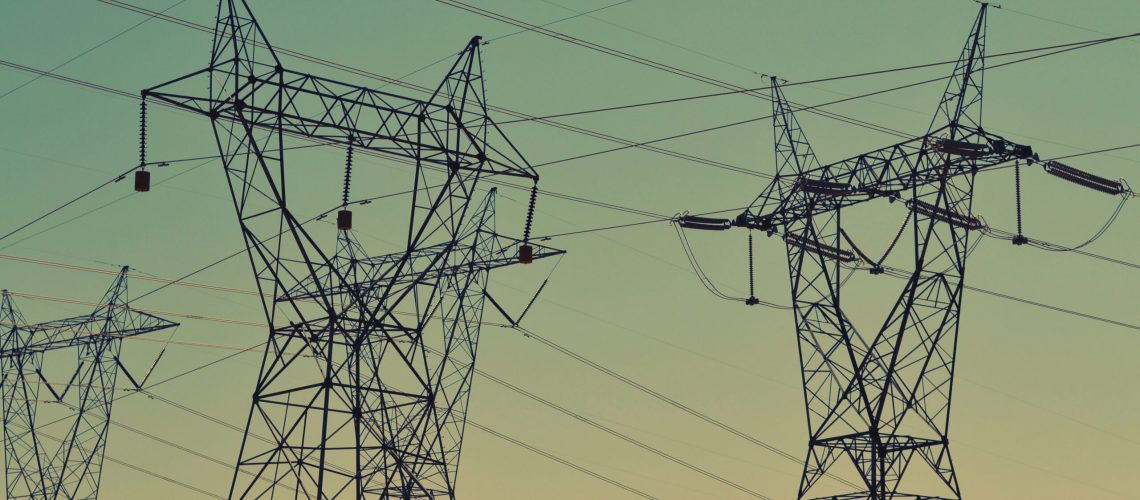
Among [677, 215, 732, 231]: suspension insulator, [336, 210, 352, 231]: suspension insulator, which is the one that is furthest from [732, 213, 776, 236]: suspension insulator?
[336, 210, 352, 231]: suspension insulator

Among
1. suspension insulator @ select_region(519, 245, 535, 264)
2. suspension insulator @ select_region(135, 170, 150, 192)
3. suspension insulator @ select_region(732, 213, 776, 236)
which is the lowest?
A: suspension insulator @ select_region(135, 170, 150, 192)

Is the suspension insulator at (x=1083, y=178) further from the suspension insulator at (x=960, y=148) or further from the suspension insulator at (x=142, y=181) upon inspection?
the suspension insulator at (x=142, y=181)

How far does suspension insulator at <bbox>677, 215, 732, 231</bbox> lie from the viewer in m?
35.8

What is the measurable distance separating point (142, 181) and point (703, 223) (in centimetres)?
1431

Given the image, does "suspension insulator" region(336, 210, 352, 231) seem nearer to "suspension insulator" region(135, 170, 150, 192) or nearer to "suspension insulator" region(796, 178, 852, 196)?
"suspension insulator" region(135, 170, 150, 192)

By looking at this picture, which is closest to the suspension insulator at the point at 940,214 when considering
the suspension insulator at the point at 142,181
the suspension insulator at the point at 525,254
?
the suspension insulator at the point at 525,254

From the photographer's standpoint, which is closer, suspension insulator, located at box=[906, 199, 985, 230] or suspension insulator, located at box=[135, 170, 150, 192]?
suspension insulator, located at box=[135, 170, 150, 192]

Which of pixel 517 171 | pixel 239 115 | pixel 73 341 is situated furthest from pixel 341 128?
pixel 73 341

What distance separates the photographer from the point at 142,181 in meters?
26.2

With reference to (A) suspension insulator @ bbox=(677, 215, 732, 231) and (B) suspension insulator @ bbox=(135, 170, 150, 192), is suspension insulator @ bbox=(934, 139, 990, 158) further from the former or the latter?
(B) suspension insulator @ bbox=(135, 170, 150, 192)

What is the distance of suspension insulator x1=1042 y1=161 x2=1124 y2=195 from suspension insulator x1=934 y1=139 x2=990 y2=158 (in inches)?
64.0

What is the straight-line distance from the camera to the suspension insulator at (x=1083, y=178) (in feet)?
106

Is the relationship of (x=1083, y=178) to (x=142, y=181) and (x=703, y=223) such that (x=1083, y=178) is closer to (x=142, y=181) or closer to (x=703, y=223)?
(x=703, y=223)

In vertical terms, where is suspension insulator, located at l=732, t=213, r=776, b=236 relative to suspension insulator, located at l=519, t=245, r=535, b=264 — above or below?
above
